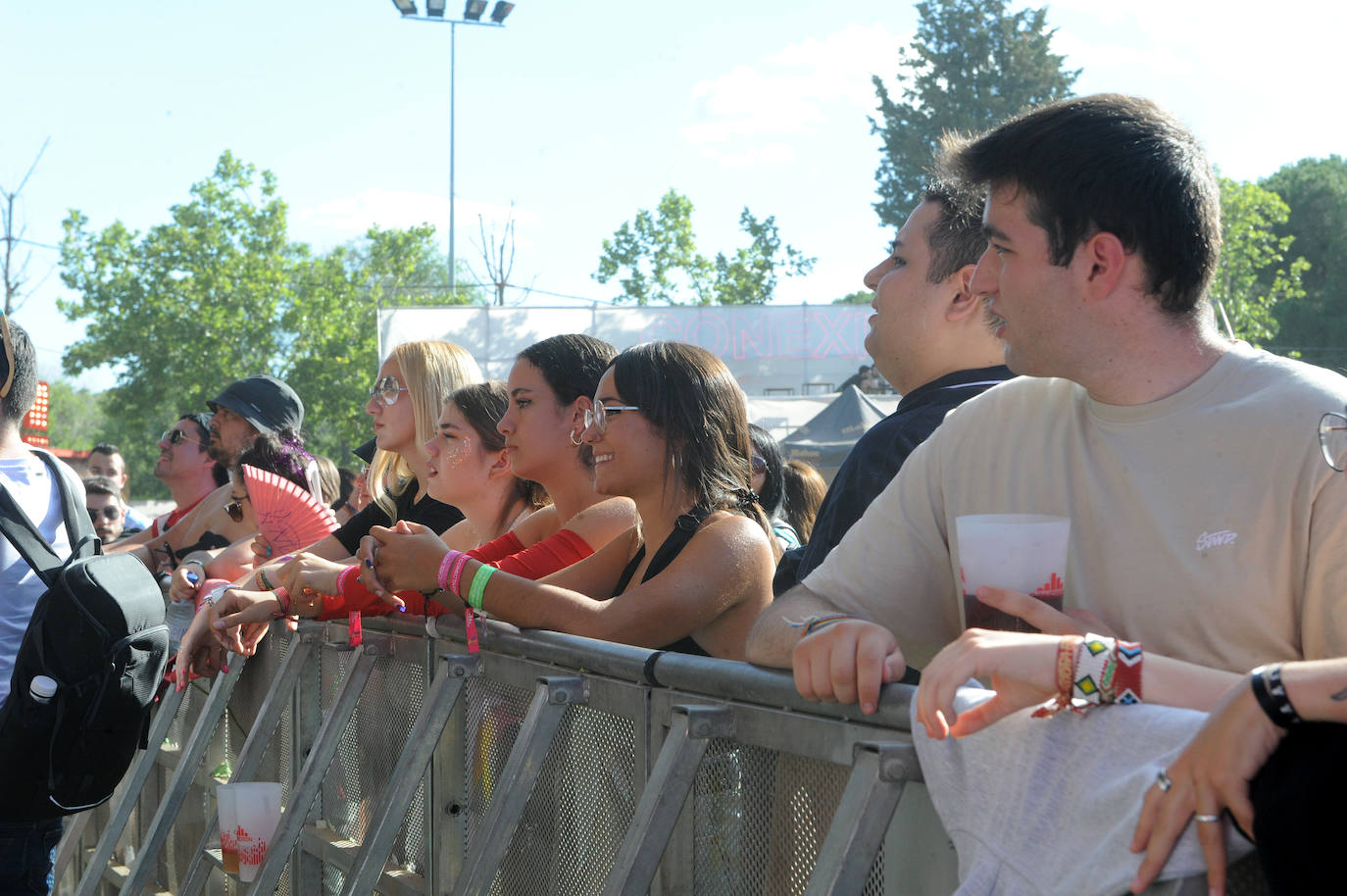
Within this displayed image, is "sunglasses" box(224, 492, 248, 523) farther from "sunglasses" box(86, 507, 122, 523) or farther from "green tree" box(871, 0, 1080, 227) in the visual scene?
"green tree" box(871, 0, 1080, 227)

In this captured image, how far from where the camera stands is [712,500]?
3799 millimetres

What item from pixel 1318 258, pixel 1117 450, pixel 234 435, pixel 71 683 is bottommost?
pixel 71 683

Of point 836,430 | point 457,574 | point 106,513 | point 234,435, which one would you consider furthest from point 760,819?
point 836,430

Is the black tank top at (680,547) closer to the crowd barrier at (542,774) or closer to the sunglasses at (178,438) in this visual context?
the crowd barrier at (542,774)

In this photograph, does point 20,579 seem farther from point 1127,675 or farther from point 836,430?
point 836,430

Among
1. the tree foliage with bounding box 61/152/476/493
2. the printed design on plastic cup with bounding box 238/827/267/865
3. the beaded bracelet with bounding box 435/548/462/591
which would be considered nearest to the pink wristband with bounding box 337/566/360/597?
the beaded bracelet with bounding box 435/548/462/591

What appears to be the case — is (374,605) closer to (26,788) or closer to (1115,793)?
(26,788)

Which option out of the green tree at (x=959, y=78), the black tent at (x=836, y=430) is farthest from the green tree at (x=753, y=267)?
the black tent at (x=836, y=430)

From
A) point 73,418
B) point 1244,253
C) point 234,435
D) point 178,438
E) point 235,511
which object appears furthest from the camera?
point 73,418

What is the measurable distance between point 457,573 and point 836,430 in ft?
47.4

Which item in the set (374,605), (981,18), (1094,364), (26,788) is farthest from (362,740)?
(981,18)

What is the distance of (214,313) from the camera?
148ft

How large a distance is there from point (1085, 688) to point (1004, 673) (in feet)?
0.36

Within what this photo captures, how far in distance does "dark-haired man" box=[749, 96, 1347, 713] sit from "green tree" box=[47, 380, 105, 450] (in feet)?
307
